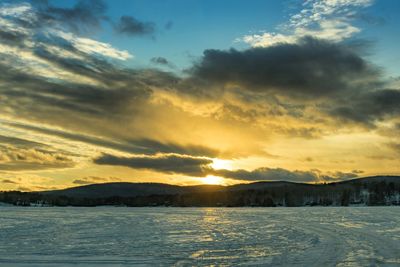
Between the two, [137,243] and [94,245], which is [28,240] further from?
[137,243]

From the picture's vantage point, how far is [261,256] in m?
25.5

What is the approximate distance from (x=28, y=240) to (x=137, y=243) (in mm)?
8212

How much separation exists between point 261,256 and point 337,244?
26.9ft

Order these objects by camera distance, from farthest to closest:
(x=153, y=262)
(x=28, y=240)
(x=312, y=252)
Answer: (x=28, y=240)
(x=312, y=252)
(x=153, y=262)

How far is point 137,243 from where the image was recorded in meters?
33.1

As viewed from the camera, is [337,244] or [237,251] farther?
[337,244]

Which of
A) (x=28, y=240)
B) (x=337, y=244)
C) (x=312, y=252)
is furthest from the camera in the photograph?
(x=28, y=240)

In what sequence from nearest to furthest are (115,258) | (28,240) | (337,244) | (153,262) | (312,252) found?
(153,262)
(115,258)
(312,252)
(337,244)
(28,240)

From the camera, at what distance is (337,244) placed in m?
31.2

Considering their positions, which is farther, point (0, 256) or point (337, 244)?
point (337, 244)

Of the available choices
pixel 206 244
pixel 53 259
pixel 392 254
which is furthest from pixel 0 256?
pixel 392 254

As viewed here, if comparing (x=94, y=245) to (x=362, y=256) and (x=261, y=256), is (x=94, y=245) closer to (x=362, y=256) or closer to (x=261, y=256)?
(x=261, y=256)

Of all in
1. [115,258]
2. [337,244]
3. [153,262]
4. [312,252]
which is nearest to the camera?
[153,262]

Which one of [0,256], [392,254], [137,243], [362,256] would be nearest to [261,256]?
[362,256]
